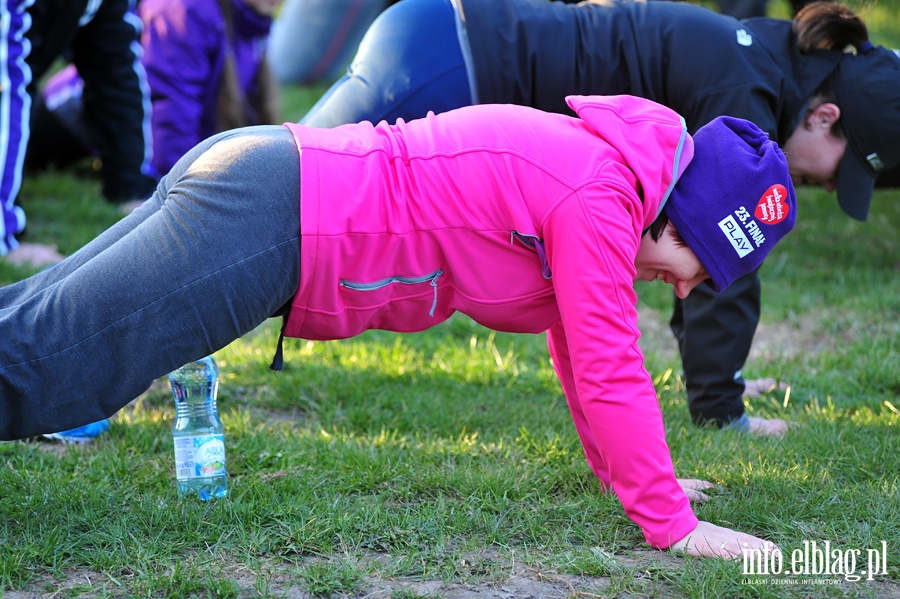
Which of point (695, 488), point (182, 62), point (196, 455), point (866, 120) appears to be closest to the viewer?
point (196, 455)

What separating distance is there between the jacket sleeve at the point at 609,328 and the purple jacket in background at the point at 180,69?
419 centimetres

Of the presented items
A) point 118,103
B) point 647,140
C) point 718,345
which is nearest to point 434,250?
point 647,140

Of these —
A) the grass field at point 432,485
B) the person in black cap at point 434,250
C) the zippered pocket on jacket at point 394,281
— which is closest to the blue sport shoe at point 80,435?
the grass field at point 432,485

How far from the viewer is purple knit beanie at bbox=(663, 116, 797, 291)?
2.28 m

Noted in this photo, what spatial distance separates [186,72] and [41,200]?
1125 mm

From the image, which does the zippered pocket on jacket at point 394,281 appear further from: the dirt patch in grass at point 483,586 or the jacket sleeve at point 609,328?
the dirt patch in grass at point 483,586

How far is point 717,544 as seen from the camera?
2.27 meters

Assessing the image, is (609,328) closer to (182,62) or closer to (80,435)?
(80,435)

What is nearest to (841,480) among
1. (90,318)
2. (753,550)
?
(753,550)

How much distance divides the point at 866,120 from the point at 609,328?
1.52 meters

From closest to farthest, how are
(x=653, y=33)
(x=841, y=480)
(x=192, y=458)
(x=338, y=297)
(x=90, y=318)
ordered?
(x=90, y=318) → (x=338, y=297) → (x=192, y=458) → (x=841, y=480) → (x=653, y=33)

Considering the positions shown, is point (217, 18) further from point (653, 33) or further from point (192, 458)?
point (192, 458)

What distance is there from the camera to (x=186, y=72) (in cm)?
581

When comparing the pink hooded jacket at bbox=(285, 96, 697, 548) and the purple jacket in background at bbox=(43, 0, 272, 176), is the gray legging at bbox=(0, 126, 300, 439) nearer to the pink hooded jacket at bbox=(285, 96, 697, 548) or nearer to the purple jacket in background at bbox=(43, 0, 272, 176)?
the pink hooded jacket at bbox=(285, 96, 697, 548)
